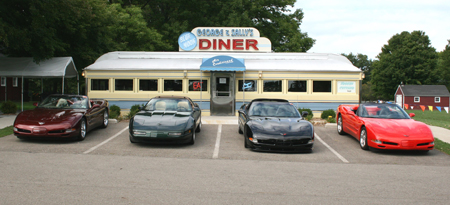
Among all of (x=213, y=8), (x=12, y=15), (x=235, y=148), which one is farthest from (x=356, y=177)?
(x=213, y=8)

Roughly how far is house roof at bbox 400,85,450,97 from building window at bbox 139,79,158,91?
5114cm

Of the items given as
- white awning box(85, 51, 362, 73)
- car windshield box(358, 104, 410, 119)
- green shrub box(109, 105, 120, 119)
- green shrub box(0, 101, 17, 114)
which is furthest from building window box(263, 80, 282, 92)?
green shrub box(0, 101, 17, 114)

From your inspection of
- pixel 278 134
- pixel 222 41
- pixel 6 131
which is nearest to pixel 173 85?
pixel 222 41

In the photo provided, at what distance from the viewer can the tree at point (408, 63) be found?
58438 mm

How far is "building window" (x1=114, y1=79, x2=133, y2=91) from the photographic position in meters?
16.3

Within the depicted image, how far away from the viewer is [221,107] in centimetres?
1599

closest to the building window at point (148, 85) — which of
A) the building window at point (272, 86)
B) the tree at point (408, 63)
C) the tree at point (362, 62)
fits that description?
the building window at point (272, 86)

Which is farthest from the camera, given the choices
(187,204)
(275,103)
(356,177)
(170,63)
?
(170,63)

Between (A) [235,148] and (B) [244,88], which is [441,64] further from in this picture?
(A) [235,148]

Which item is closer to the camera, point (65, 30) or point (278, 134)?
point (278, 134)

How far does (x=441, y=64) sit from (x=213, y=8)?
5391cm

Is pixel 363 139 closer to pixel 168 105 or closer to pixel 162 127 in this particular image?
pixel 162 127

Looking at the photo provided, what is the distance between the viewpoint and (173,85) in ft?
53.5

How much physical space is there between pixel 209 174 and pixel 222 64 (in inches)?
391
